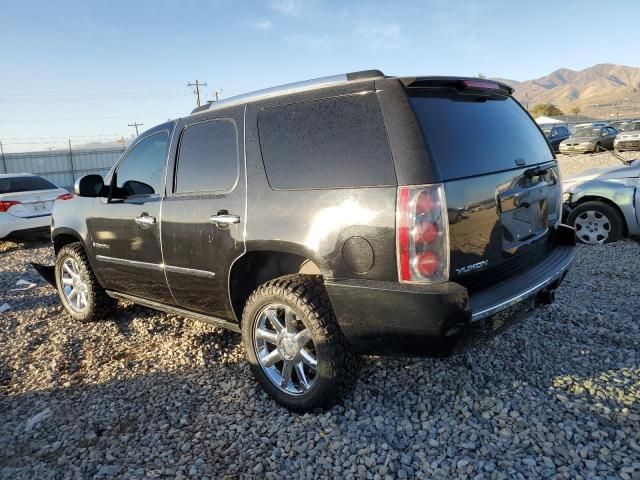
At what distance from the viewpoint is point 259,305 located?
2941 mm

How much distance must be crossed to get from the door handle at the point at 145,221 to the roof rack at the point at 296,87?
0.91 meters

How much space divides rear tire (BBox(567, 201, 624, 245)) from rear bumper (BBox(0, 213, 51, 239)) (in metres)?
9.16

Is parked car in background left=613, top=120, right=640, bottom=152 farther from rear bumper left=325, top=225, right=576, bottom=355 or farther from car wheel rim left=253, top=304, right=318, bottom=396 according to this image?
car wheel rim left=253, top=304, right=318, bottom=396

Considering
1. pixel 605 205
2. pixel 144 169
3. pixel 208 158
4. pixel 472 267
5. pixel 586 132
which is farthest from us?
pixel 586 132

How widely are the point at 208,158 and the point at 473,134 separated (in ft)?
5.78

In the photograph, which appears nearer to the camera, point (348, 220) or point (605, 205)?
point (348, 220)

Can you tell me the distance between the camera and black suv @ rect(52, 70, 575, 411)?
234cm

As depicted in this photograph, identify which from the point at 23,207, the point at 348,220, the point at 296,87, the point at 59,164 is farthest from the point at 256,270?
the point at 59,164

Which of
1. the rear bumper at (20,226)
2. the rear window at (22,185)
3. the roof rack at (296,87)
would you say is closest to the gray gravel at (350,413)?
the roof rack at (296,87)

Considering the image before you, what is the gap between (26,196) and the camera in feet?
30.2

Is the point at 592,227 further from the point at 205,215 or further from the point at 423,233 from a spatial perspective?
the point at 205,215

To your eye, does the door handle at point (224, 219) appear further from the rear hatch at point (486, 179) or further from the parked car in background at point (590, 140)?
the parked car in background at point (590, 140)

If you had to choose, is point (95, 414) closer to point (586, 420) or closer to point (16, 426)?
point (16, 426)

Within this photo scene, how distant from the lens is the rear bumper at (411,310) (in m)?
2.28
